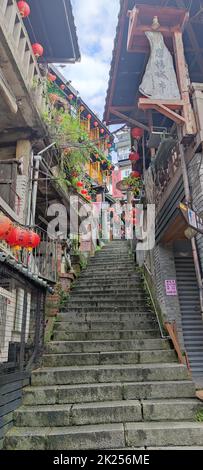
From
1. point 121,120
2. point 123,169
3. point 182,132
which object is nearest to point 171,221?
point 182,132

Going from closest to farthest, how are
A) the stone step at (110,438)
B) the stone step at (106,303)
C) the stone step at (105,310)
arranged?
the stone step at (110,438) < the stone step at (105,310) < the stone step at (106,303)

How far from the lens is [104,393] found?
4816 mm

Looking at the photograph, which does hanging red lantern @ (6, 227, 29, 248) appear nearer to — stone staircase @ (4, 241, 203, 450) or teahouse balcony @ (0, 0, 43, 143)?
stone staircase @ (4, 241, 203, 450)

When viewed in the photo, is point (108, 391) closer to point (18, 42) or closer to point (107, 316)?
point (107, 316)

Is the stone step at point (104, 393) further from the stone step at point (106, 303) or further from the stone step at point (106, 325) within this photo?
the stone step at point (106, 303)

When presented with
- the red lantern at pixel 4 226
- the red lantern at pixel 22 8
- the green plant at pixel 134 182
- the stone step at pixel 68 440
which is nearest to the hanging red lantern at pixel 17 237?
the red lantern at pixel 4 226

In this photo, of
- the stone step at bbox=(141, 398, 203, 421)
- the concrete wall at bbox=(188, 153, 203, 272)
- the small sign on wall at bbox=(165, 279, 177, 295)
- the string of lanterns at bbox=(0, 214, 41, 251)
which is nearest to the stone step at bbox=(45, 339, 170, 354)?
the stone step at bbox=(141, 398, 203, 421)

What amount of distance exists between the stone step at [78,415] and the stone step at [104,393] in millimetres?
375

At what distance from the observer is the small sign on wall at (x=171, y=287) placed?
8867 millimetres

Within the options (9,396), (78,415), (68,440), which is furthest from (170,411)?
(9,396)

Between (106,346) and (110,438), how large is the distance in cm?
241

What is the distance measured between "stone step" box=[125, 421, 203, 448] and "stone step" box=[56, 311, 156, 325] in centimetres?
351

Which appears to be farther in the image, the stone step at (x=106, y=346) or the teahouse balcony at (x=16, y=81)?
the stone step at (x=106, y=346)

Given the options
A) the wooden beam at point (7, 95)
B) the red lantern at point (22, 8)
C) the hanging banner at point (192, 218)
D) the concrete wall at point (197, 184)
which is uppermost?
the red lantern at point (22, 8)
